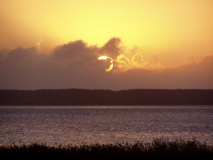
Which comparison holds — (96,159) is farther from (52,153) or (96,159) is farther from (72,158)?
(52,153)

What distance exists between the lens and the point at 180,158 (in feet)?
62.2

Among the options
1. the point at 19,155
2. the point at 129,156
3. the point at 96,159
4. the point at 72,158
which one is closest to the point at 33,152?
the point at 19,155

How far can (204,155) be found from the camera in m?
19.7

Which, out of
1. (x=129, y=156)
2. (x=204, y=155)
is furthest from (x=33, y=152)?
(x=204, y=155)

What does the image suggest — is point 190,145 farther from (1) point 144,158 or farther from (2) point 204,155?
(1) point 144,158

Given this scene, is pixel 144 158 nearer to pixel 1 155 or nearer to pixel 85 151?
pixel 85 151

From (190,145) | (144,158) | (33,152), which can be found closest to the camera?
(144,158)

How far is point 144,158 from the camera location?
1878 cm

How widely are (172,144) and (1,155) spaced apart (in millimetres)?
13333

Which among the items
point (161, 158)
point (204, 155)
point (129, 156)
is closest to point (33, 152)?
point (129, 156)

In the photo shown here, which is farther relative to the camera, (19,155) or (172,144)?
(172,144)

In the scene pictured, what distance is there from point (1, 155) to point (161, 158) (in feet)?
33.9

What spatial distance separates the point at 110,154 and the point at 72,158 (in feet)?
7.95

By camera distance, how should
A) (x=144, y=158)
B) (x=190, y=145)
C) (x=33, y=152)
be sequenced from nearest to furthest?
1. (x=144, y=158)
2. (x=33, y=152)
3. (x=190, y=145)
